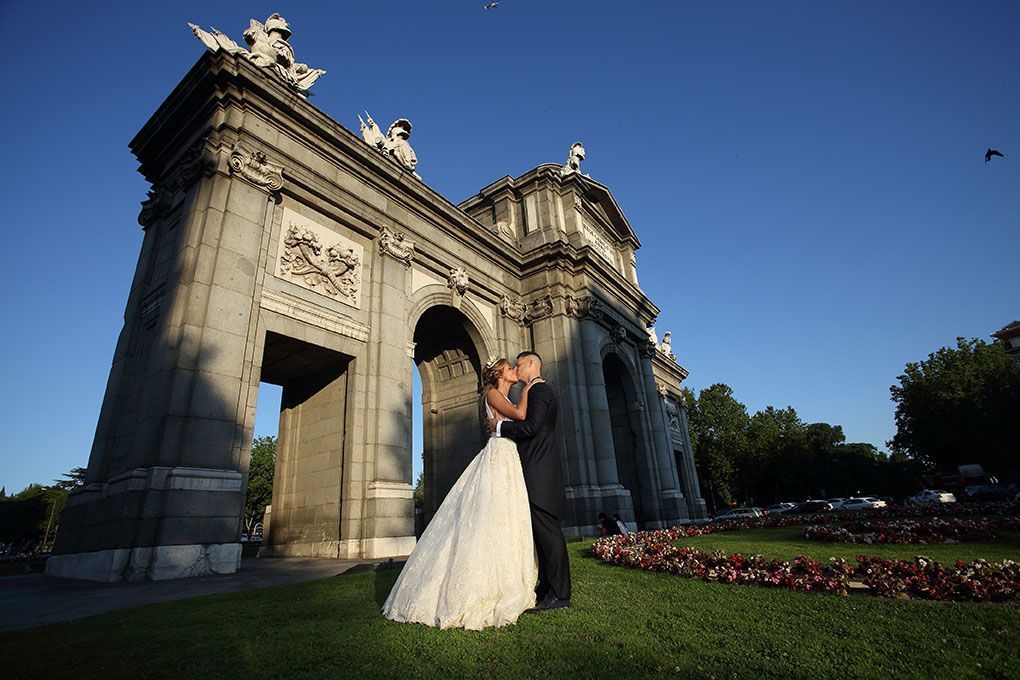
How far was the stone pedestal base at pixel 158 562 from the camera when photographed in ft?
29.7

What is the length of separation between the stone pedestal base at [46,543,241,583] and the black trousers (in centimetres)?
800

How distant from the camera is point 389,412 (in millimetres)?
14234

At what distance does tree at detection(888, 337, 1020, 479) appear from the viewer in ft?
124

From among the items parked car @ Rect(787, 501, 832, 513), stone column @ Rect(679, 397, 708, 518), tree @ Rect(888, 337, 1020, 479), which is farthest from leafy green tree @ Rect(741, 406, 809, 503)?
stone column @ Rect(679, 397, 708, 518)

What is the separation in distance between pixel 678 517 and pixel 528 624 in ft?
76.4

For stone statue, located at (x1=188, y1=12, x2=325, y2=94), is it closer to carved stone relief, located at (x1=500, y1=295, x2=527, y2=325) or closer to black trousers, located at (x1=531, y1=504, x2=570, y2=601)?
carved stone relief, located at (x1=500, y1=295, x2=527, y2=325)

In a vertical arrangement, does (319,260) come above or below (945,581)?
above

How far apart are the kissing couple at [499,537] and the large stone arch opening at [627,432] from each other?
21.1 metres

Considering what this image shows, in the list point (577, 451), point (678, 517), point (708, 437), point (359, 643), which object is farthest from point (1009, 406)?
point (359, 643)

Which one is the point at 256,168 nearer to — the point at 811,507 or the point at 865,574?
the point at 865,574

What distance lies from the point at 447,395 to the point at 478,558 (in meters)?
17.1

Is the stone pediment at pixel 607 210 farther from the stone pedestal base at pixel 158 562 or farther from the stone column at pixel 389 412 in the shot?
the stone pedestal base at pixel 158 562

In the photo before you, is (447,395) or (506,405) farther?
(447,395)

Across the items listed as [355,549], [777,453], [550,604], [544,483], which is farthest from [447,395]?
[777,453]
